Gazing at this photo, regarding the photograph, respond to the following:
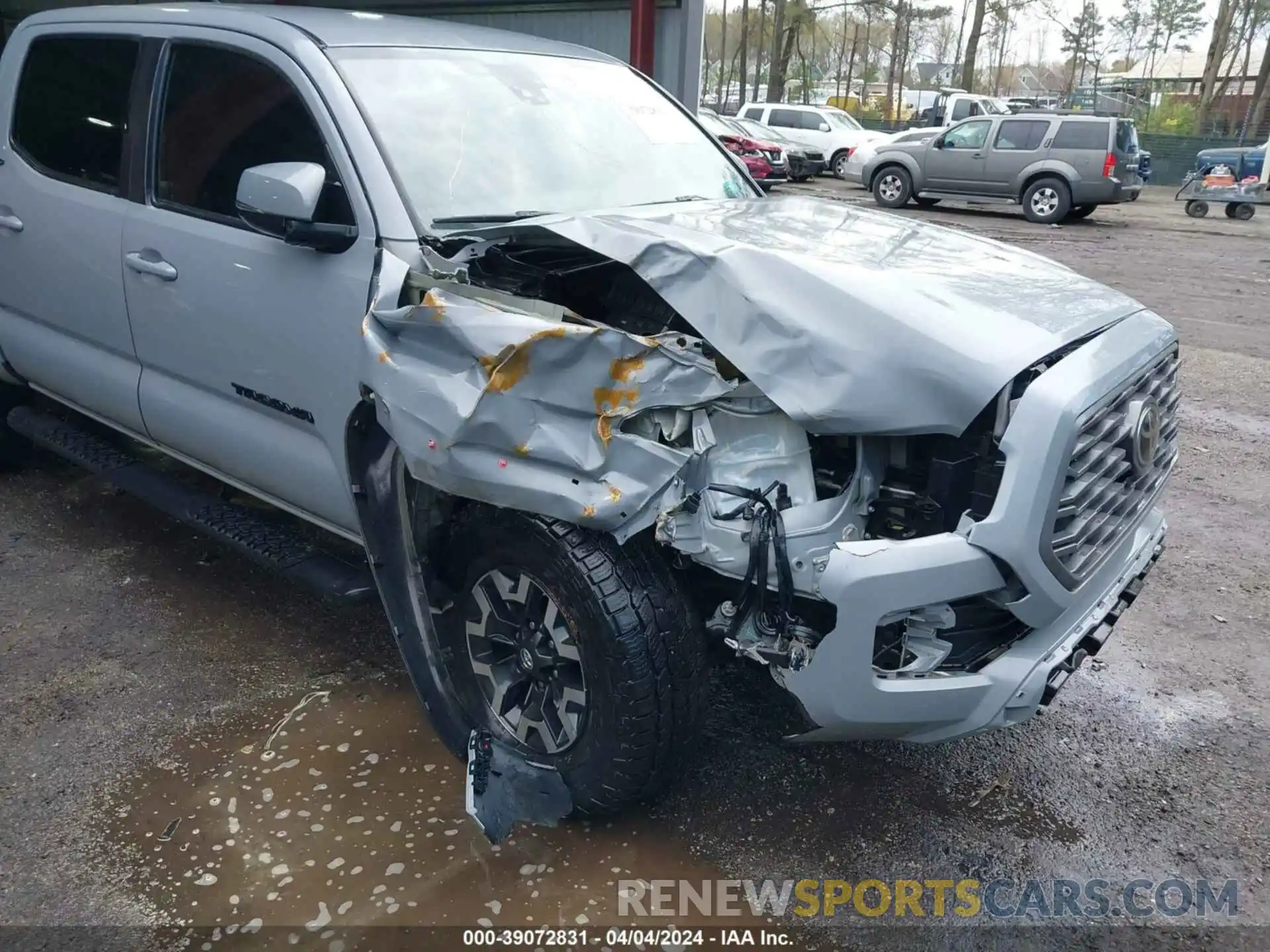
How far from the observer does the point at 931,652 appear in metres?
2.23

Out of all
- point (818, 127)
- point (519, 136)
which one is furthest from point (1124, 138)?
point (519, 136)

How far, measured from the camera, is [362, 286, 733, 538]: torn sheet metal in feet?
7.48

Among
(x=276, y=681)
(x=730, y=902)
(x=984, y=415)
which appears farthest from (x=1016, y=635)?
(x=276, y=681)

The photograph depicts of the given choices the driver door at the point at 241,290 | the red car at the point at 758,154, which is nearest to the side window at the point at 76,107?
the driver door at the point at 241,290

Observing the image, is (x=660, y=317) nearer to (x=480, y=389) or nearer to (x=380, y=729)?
(x=480, y=389)

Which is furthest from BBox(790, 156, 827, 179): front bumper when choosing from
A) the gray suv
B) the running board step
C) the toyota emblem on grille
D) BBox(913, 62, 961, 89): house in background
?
BBox(913, 62, 961, 89): house in background

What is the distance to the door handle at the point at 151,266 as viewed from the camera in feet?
11.4

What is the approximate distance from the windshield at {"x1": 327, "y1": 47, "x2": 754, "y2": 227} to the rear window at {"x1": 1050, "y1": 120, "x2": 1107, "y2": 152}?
49.7 feet

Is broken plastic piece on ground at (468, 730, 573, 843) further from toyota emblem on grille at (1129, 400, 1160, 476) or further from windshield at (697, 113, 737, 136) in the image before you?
windshield at (697, 113, 737, 136)

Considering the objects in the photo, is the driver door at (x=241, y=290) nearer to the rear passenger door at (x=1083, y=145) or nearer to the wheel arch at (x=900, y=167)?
the rear passenger door at (x=1083, y=145)

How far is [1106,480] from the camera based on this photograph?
2.43m

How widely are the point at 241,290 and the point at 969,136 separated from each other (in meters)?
17.4

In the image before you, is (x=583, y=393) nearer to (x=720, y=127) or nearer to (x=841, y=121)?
(x=720, y=127)

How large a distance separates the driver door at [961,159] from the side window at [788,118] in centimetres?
678
